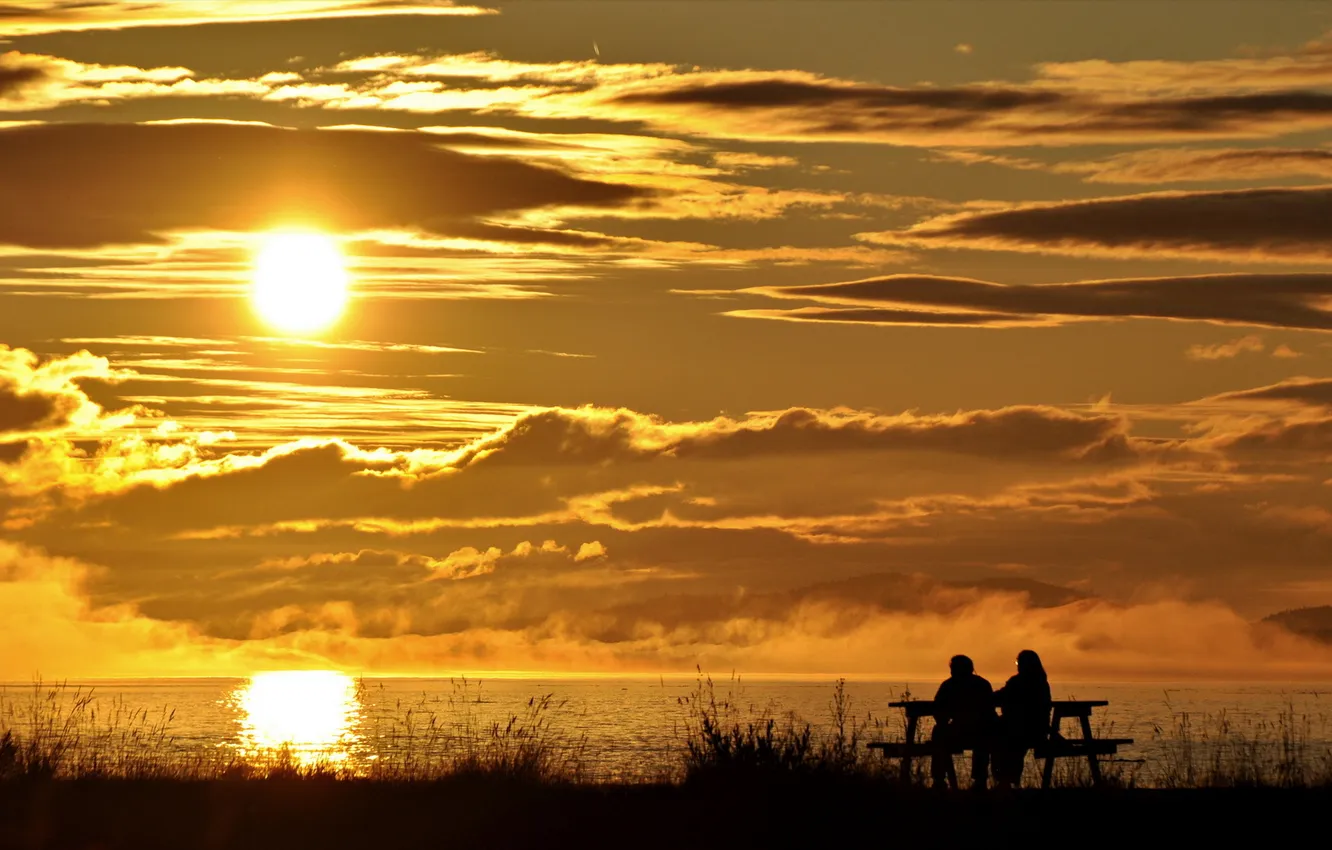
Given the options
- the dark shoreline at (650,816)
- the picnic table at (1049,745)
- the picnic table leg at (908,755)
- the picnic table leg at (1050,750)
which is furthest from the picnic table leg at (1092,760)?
the picnic table leg at (908,755)

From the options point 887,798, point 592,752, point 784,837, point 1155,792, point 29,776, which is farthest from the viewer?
point 592,752

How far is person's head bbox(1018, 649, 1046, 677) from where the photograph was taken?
23609mm

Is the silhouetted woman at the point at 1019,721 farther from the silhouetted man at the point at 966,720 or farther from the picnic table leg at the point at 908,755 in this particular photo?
the picnic table leg at the point at 908,755

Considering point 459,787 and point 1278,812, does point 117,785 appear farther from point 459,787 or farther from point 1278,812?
point 1278,812

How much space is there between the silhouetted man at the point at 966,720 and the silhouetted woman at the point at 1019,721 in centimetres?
18

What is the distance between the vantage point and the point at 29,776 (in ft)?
76.8

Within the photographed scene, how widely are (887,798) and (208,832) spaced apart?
720 centimetres

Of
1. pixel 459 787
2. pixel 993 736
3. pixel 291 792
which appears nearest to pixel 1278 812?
pixel 993 736

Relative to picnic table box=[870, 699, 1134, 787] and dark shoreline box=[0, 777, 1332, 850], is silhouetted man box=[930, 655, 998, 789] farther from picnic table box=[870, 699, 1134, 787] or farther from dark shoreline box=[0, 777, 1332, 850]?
dark shoreline box=[0, 777, 1332, 850]

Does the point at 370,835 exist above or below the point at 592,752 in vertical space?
below

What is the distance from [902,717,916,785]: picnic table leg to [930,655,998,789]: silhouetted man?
302mm

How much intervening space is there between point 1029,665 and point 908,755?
202cm

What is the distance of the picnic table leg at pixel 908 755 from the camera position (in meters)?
22.6

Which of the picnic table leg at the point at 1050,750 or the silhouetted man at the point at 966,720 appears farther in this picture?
the silhouetted man at the point at 966,720
